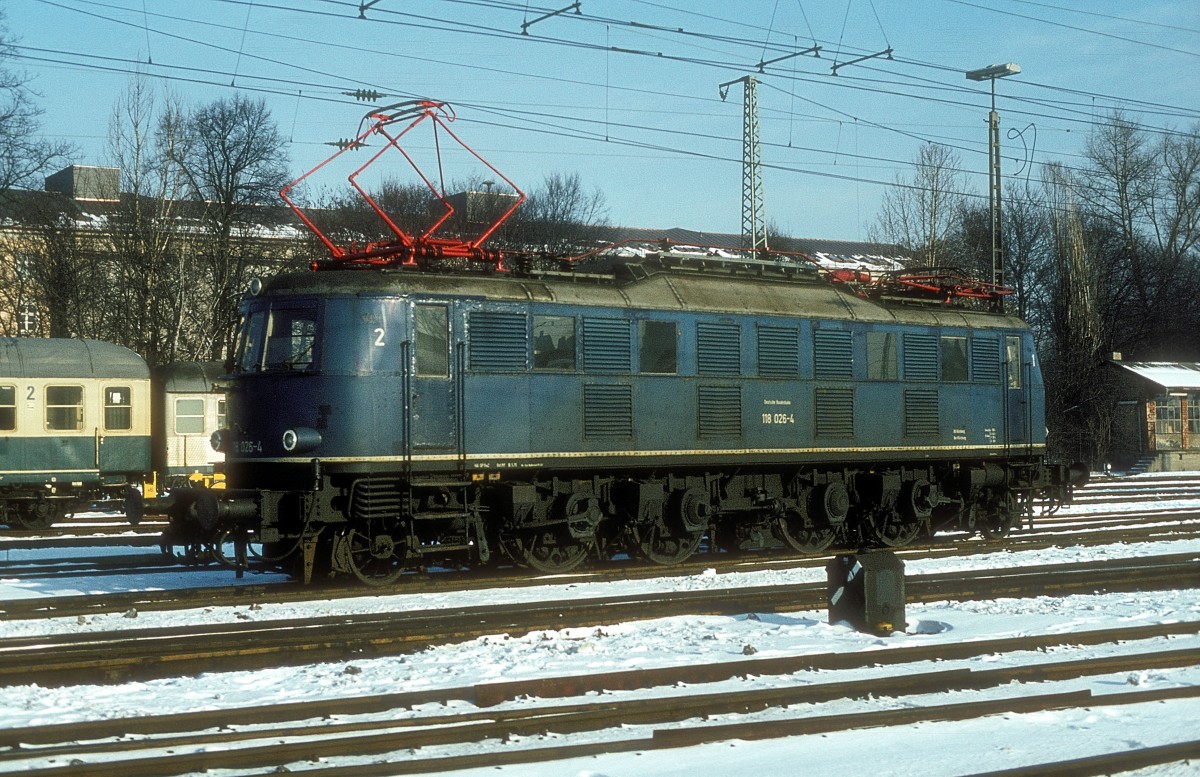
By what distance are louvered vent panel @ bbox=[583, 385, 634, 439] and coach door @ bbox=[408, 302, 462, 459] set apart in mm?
1859

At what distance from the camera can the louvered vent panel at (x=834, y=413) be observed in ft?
Result: 60.7

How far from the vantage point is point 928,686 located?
29.2 ft

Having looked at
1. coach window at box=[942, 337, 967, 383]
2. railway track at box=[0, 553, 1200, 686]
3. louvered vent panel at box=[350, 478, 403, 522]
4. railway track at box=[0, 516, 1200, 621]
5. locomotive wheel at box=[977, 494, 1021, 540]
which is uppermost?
coach window at box=[942, 337, 967, 383]

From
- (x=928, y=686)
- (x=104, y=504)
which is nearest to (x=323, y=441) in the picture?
(x=928, y=686)

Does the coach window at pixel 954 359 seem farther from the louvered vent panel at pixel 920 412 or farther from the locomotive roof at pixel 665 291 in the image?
the louvered vent panel at pixel 920 412

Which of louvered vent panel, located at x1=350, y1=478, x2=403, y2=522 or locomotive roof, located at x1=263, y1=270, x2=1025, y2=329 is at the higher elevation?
locomotive roof, located at x1=263, y1=270, x2=1025, y2=329

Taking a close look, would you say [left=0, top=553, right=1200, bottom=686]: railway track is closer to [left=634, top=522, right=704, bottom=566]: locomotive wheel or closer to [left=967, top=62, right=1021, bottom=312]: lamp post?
[left=634, top=522, right=704, bottom=566]: locomotive wheel

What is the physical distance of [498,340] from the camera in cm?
1554

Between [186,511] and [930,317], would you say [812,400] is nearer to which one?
[930,317]

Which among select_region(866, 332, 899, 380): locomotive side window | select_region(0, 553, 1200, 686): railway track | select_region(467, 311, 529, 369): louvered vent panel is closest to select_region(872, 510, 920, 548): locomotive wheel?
select_region(866, 332, 899, 380): locomotive side window

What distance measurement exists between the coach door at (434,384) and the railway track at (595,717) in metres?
6.42

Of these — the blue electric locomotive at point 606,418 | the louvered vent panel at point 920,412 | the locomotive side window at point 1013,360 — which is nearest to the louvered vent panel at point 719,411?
the blue electric locomotive at point 606,418

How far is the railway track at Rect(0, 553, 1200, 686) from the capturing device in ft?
31.7

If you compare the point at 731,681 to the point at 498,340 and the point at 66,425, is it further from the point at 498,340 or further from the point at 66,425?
the point at 66,425
